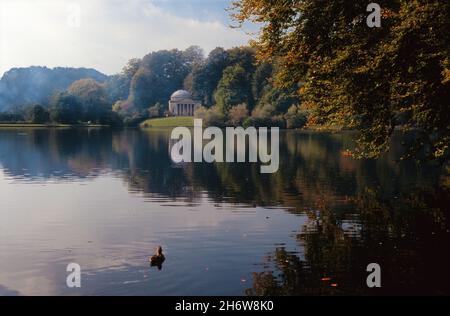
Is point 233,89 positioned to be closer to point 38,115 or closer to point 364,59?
point 38,115

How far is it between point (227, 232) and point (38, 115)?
561ft

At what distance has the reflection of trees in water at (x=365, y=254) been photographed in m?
17.8

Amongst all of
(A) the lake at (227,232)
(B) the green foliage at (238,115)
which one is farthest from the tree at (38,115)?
A: (A) the lake at (227,232)

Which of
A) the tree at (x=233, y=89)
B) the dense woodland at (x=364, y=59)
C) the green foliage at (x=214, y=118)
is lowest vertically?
the dense woodland at (x=364, y=59)

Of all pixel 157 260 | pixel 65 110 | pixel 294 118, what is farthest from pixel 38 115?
pixel 157 260

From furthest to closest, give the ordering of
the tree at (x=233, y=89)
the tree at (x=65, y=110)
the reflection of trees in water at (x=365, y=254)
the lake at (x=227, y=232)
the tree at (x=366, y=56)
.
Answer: the tree at (x=233, y=89)
the tree at (x=65, y=110)
the tree at (x=366, y=56)
the lake at (x=227, y=232)
the reflection of trees in water at (x=365, y=254)

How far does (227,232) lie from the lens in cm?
2603

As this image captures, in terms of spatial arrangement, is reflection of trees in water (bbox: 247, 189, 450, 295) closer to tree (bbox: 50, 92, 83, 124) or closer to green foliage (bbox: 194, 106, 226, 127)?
green foliage (bbox: 194, 106, 226, 127)

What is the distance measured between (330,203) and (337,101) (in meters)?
8.28

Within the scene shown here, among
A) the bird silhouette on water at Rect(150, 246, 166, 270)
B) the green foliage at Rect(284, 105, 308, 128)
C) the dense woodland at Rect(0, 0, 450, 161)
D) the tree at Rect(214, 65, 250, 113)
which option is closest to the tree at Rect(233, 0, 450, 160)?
the dense woodland at Rect(0, 0, 450, 161)

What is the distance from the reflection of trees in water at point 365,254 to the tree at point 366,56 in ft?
12.7

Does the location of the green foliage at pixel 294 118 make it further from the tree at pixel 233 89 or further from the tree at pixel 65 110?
the tree at pixel 65 110

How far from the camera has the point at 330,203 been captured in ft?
112
